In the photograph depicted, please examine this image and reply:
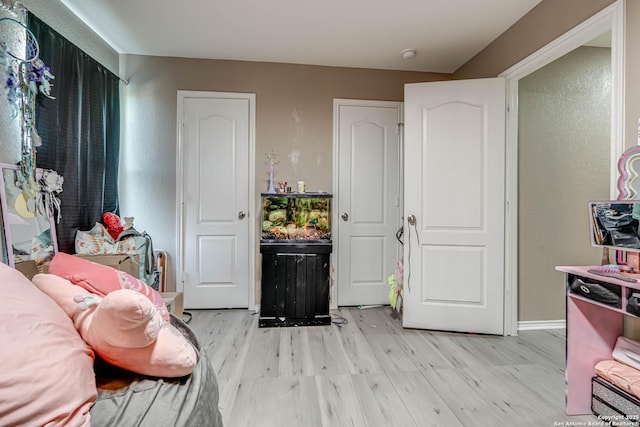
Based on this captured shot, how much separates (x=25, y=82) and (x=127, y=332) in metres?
1.86

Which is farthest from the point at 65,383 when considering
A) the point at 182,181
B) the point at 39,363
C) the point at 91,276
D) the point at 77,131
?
the point at 182,181

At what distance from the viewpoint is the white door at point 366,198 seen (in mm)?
3035

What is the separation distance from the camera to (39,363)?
72 centimetres

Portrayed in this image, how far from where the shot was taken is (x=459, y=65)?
3.00m

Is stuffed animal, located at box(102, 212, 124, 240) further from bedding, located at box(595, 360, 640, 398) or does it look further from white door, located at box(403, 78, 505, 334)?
bedding, located at box(595, 360, 640, 398)

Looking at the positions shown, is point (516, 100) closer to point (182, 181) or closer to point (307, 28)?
point (307, 28)

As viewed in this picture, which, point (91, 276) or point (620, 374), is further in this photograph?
point (620, 374)

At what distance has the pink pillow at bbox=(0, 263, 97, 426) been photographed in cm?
64

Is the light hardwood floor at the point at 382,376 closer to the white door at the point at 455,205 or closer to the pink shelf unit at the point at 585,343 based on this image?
the pink shelf unit at the point at 585,343

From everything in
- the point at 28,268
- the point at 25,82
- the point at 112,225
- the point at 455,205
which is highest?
the point at 25,82

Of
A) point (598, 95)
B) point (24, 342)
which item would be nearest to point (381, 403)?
point (24, 342)

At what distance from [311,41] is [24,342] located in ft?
9.03

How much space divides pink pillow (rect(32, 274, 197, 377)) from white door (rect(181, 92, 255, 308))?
1915 mm

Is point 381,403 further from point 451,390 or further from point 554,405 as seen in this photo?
point 554,405
